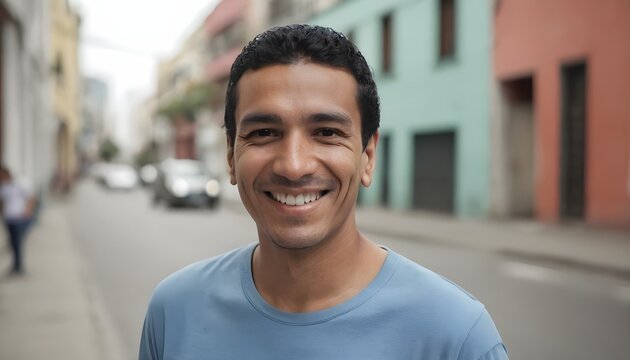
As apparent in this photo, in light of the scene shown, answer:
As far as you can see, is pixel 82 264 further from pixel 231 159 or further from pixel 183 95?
pixel 183 95

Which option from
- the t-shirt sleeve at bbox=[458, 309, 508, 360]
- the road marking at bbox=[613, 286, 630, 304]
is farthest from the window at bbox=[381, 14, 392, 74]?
the t-shirt sleeve at bbox=[458, 309, 508, 360]

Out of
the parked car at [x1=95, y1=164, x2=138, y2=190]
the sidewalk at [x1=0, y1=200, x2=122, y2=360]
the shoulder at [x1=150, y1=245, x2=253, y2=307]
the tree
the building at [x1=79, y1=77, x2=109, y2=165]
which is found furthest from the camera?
the building at [x1=79, y1=77, x2=109, y2=165]

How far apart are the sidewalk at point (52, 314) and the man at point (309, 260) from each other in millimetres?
3998

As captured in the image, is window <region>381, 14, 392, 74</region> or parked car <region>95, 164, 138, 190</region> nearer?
window <region>381, 14, 392, 74</region>

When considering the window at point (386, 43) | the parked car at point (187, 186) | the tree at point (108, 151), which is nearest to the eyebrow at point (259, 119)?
the window at point (386, 43)

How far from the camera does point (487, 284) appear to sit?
8.06 meters

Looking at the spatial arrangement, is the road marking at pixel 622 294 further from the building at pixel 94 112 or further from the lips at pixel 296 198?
the building at pixel 94 112

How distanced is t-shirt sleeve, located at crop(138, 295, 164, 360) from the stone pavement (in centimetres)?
377

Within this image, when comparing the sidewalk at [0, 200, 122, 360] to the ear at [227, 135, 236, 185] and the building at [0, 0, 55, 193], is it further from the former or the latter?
the building at [0, 0, 55, 193]

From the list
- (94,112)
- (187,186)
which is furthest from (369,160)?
(94,112)

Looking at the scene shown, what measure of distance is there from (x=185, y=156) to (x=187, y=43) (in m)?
9.86

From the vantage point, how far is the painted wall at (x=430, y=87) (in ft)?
57.4

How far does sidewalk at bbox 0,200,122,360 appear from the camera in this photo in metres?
5.23

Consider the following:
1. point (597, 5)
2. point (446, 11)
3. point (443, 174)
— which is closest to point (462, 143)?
point (443, 174)
